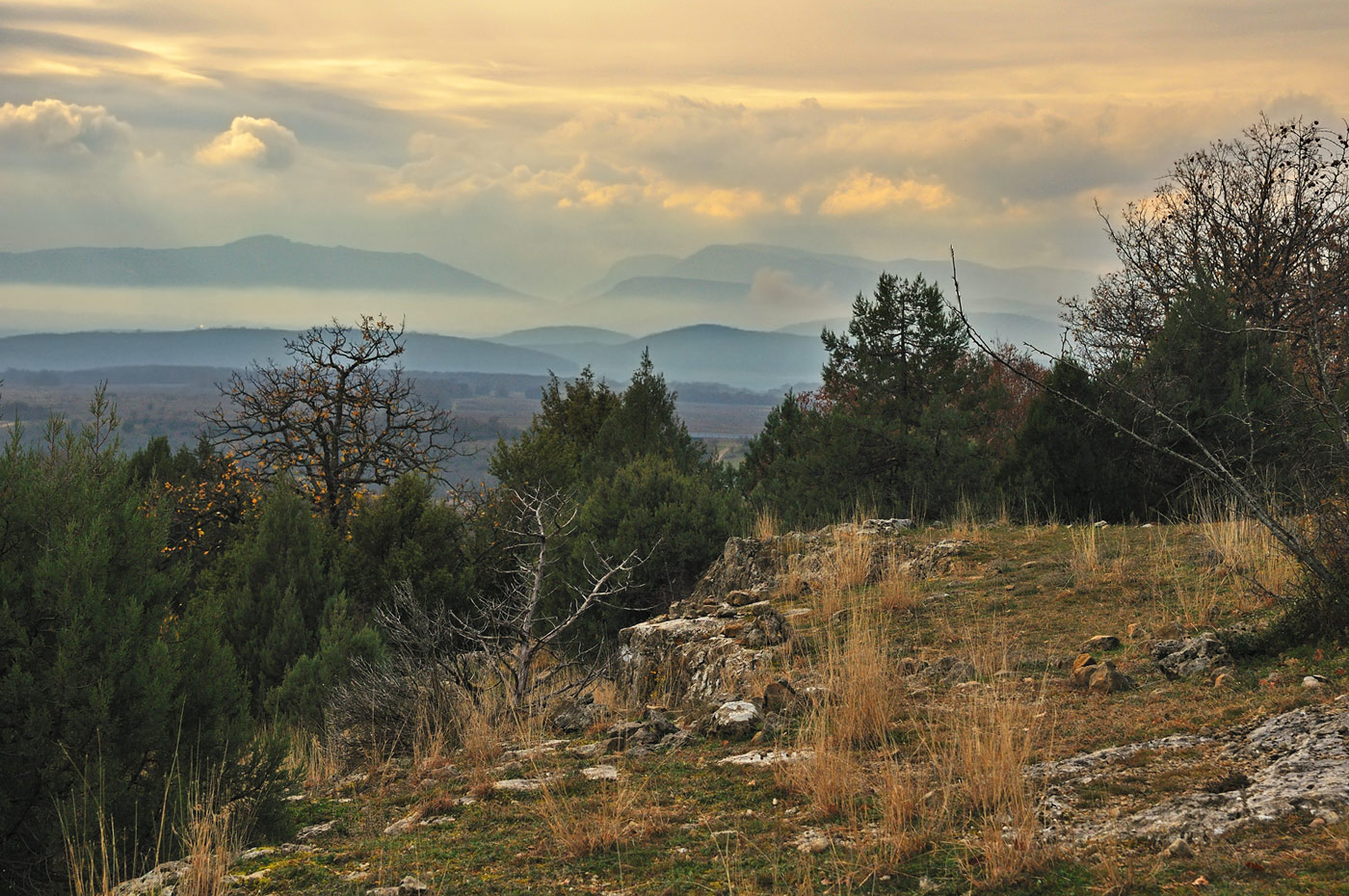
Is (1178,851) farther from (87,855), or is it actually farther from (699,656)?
(87,855)

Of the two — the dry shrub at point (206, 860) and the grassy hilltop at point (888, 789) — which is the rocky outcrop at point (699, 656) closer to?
the grassy hilltop at point (888, 789)

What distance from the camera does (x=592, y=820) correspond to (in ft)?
14.4


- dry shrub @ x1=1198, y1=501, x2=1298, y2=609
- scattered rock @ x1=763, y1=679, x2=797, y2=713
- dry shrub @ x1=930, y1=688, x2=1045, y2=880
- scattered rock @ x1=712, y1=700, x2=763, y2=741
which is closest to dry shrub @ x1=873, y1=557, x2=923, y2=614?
scattered rock @ x1=763, y1=679, x2=797, y2=713

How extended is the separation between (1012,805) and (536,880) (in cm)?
197

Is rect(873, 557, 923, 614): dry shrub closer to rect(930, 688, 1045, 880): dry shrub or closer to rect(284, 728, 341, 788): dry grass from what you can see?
rect(930, 688, 1045, 880): dry shrub

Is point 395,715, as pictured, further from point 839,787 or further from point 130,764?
point 839,787

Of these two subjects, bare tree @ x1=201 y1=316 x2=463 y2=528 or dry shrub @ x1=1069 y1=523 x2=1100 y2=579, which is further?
bare tree @ x1=201 y1=316 x2=463 y2=528

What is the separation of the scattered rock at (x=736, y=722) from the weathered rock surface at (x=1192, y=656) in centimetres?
242

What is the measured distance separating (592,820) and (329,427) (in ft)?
55.7

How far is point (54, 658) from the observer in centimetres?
478

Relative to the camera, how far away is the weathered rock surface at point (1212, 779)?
338cm

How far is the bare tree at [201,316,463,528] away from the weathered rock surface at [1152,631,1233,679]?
15297mm

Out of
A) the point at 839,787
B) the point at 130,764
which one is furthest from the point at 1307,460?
the point at 130,764

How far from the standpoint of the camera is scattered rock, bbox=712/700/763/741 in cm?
575
